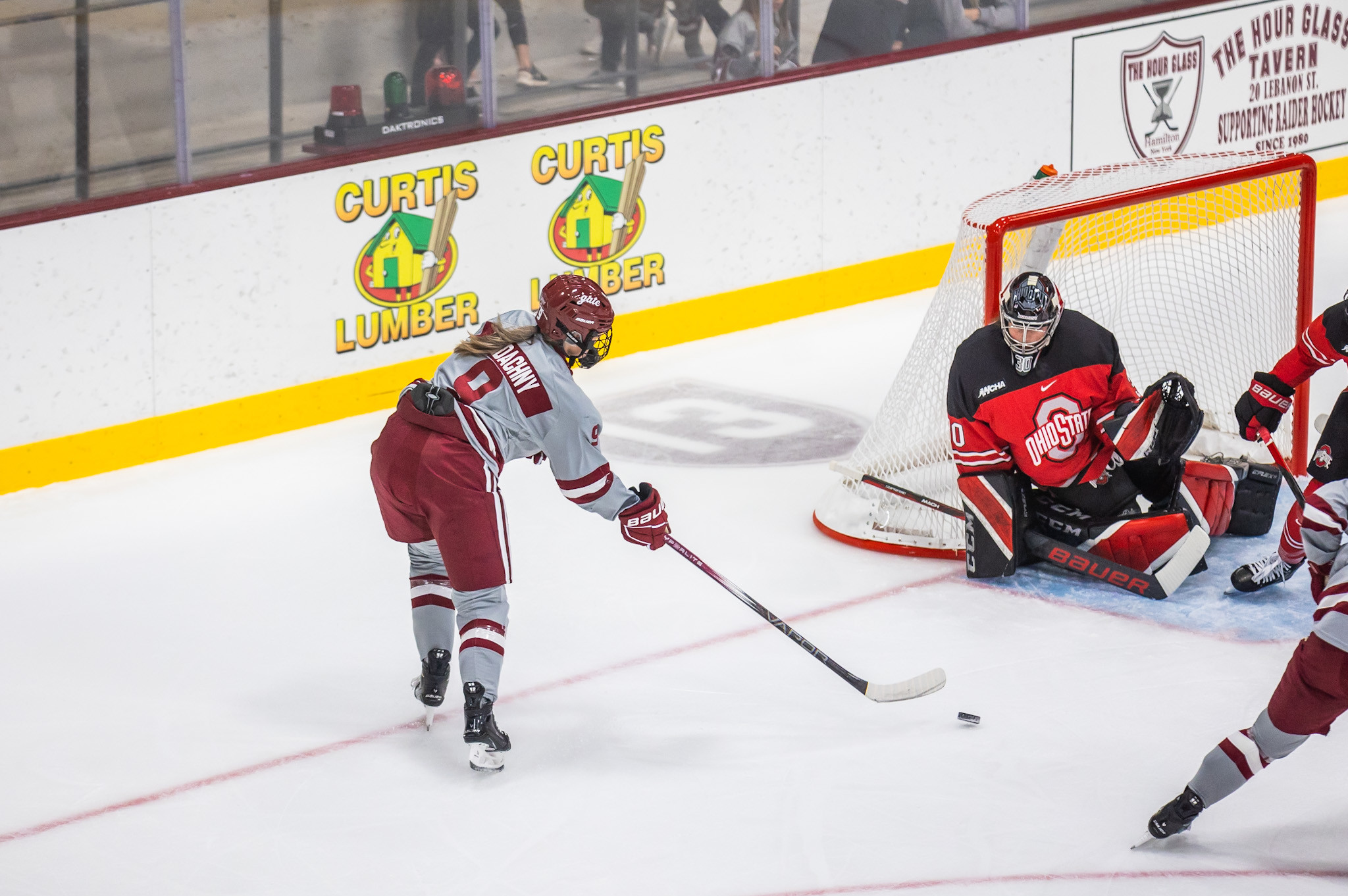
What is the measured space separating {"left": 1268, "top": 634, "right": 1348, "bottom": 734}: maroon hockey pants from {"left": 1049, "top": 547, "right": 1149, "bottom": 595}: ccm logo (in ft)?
4.99

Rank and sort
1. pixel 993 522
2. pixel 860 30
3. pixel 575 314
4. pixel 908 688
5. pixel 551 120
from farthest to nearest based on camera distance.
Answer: pixel 860 30
pixel 551 120
pixel 993 522
pixel 908 688
pixel 575 314

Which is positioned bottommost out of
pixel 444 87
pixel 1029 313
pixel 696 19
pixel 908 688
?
pixel 908 688

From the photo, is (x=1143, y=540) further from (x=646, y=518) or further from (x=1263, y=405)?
(x=646, y=518)

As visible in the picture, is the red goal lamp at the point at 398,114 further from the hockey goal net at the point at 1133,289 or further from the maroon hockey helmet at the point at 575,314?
the maroon hockey helmet at the point at 575,314

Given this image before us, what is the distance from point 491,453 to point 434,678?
561 millimetres

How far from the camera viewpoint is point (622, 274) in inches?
289

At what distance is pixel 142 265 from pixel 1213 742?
3881 millimetres

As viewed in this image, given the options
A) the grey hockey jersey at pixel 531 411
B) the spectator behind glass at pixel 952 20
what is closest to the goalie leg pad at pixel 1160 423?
the grey hockey jersey at pixel 531 411

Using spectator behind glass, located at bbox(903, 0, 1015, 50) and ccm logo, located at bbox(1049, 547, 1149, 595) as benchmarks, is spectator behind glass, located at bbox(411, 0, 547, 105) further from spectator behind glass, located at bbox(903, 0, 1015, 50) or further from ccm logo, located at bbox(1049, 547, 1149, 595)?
ccm logo, located at bbox(1049, 547, 1149, 595)

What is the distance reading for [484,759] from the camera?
384cm

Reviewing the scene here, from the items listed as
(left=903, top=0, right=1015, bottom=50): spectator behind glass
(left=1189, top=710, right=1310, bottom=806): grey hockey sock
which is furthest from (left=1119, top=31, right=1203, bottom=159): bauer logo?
(left=1189, top=710, right=1310, bottom=806): grey hockey sock

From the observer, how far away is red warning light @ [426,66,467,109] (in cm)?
679

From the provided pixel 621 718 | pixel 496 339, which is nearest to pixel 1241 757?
pixel 621 718

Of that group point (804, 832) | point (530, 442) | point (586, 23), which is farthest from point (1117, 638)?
point (586, 23)
